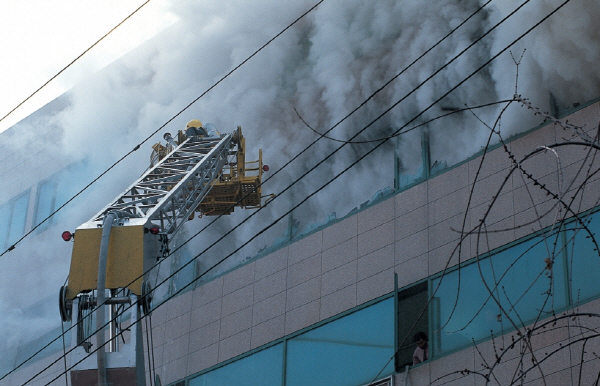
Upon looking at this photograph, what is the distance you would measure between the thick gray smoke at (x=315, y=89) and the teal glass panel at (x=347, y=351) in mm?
2267

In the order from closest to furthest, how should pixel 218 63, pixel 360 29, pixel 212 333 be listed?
pixel 212 333 < pixel 360 29 < pixel 218 63

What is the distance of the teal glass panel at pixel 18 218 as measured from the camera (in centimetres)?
2566

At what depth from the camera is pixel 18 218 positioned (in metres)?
26.1

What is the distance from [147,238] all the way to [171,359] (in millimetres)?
5238

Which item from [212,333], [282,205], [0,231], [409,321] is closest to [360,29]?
[282,205]

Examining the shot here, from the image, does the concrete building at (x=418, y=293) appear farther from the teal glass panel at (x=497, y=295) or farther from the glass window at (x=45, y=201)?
the glass window at (x=45, y=201)

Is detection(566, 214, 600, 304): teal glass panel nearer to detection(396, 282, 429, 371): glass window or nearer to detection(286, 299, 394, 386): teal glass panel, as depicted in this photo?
detection(396, 282, 429, 371): glass window

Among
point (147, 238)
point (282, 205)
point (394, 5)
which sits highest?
point (394, 5)

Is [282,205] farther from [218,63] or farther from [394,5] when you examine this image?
[218,63]

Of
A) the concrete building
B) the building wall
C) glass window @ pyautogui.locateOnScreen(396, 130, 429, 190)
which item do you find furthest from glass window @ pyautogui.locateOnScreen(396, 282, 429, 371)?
glass window @ pyautogui.locateOnScreen(396, 130, 429, 190)

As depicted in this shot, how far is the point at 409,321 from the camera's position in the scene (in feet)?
41.2

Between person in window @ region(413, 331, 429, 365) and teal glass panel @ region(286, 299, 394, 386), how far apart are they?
0.46 metres

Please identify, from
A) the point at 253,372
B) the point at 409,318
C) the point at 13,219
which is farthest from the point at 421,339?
the point at 13,219

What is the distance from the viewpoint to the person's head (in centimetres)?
1212
